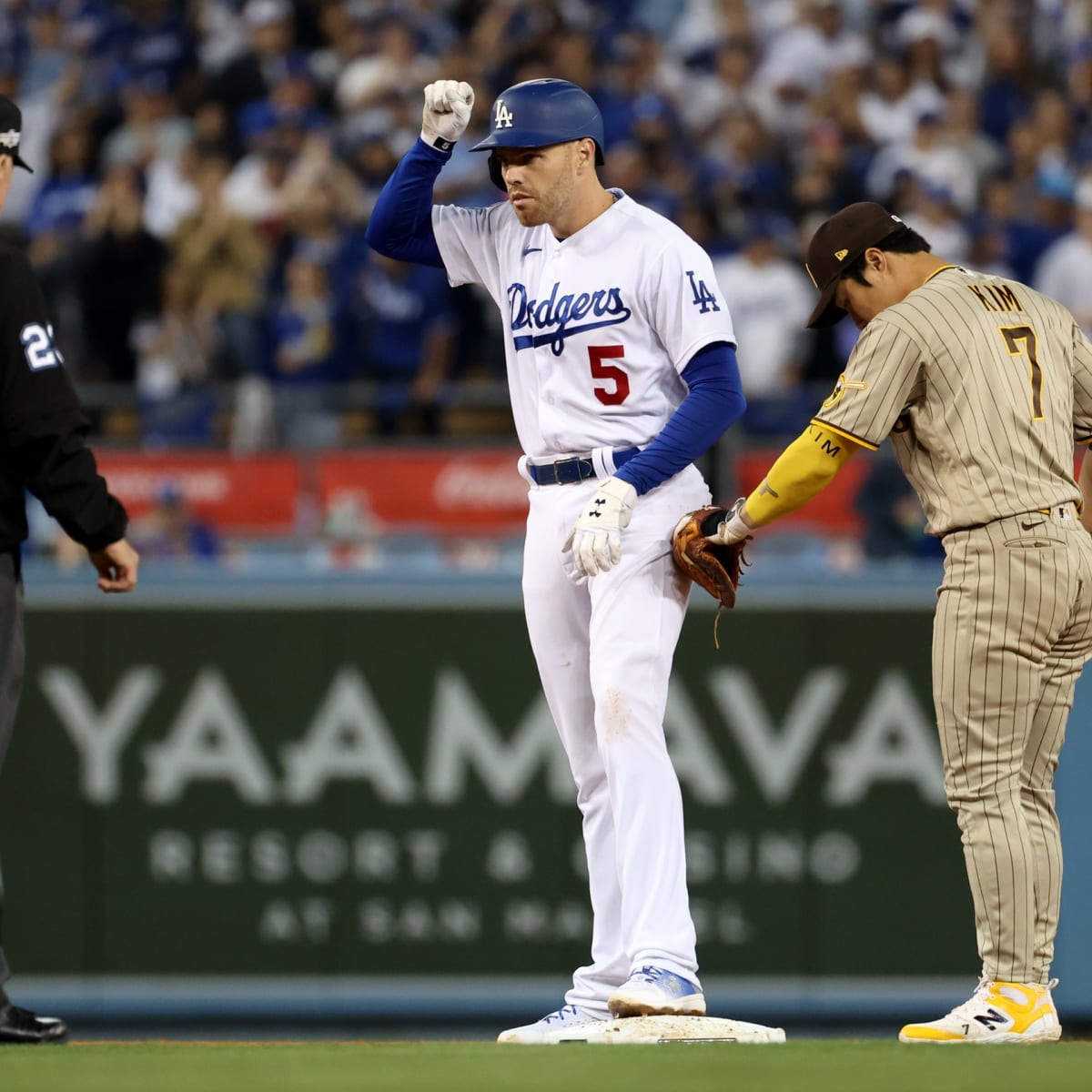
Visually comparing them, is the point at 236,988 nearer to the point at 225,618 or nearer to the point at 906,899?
the point at 225,618

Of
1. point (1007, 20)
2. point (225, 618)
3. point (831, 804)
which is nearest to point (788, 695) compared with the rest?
point (831, 804)

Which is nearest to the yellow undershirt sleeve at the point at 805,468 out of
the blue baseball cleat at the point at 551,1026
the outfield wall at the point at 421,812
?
the blue baseball cleat at the point at 551,1026

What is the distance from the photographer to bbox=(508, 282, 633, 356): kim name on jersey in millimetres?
4789

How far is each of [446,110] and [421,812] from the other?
328 centimetres

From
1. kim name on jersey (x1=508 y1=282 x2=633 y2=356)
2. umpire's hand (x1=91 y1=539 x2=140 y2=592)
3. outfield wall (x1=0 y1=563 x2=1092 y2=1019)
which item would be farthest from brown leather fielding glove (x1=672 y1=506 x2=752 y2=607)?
outfield wall (x1=0 y1=563 x2=1092 y2=1019)

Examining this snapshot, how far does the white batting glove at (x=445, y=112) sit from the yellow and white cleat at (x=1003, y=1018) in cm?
242

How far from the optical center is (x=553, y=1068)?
384cm

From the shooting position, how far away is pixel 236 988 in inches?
292

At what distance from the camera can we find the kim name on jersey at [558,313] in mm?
4789

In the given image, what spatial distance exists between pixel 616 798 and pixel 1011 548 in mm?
1079

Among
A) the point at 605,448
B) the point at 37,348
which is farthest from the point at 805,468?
the point at 37,348

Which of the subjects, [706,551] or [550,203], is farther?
[550,203]

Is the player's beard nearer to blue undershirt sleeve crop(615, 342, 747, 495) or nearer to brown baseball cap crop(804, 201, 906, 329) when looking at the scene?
blue undershirt sleeve crop(615, 342, 747, 495)

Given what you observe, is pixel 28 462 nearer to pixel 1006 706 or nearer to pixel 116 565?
pixel 116 565
